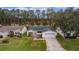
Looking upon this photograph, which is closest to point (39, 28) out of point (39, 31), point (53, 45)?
point (39, 31)

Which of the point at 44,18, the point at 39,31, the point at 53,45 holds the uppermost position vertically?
the point at 44,18

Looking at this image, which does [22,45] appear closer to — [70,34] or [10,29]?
[10,29]

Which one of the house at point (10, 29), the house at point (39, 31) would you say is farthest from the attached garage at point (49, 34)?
the house at point (10, 29)

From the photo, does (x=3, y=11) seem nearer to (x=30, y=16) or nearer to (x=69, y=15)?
(x=30, y=16)

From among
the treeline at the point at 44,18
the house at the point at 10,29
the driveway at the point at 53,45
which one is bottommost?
the driveway at the point at 53,45

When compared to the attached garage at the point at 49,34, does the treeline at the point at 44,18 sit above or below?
above

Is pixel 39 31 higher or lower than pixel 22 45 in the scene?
higher

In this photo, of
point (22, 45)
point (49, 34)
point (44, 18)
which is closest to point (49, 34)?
point (49, 34)

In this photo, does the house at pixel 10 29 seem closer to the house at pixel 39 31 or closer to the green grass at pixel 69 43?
the house at pixel 39 31

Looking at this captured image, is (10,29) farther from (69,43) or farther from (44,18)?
(69,43)
